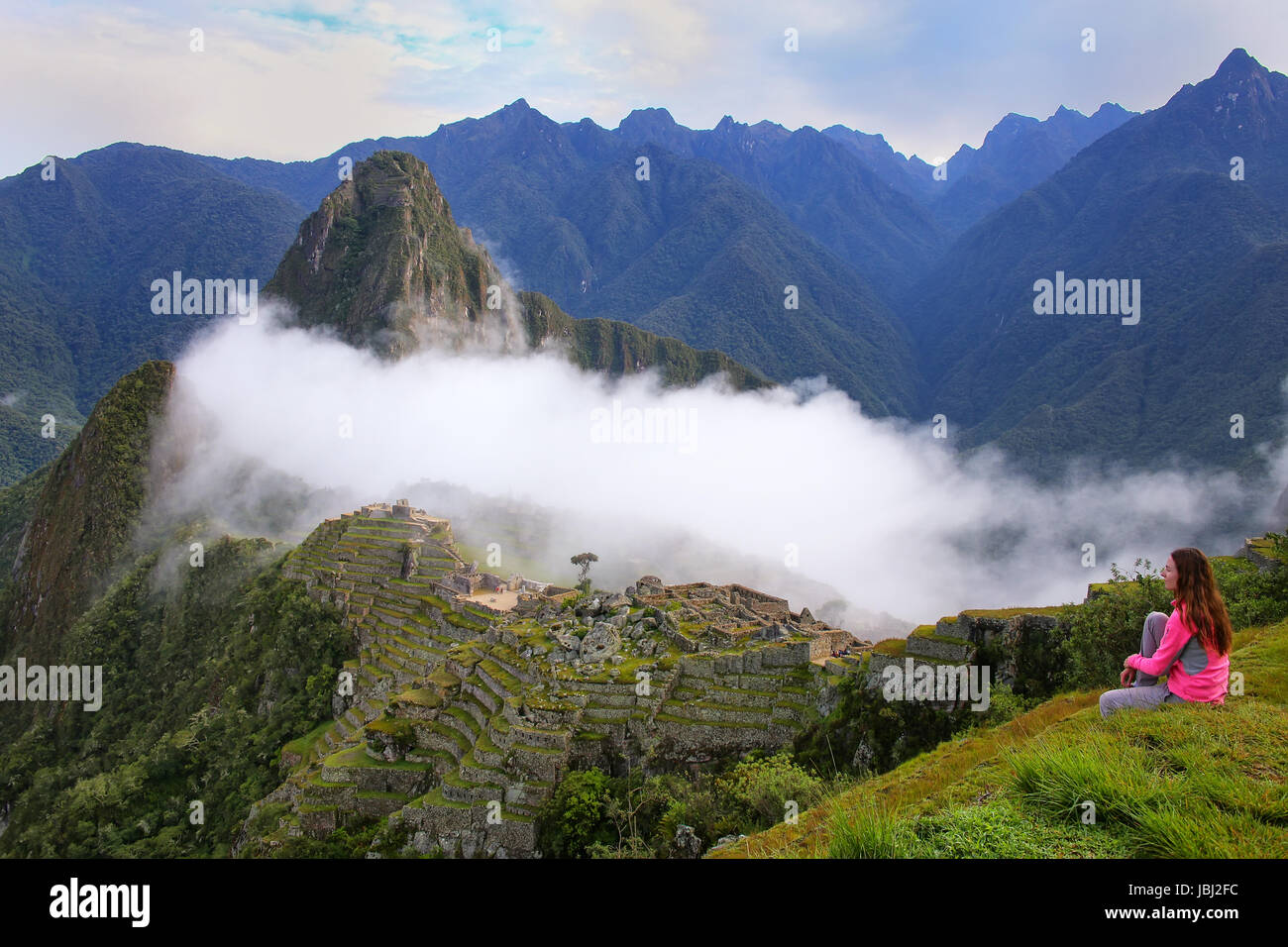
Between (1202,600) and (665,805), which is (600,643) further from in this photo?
(1202,600)

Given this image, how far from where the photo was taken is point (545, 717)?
73.8ft

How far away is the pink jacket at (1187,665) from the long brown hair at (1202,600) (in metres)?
0.08

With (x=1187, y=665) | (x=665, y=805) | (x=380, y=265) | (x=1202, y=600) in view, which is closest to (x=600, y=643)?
(x=665, y=805)

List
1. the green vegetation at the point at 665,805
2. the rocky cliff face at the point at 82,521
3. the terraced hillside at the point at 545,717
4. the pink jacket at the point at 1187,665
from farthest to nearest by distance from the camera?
the rocky cliff face at the point at 82,521 → the terraced hillside at the point at 545,717 → the green vegetation at the point at 665,805 → the pink jacket at the point at 1187,665

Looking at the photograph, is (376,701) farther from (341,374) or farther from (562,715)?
(341,374)

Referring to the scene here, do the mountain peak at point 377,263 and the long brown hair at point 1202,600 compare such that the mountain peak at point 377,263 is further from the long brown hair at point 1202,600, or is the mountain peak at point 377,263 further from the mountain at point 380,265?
the long brown hair at point 1202,600

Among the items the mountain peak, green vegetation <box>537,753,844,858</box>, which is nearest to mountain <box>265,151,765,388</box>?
the mountain peak

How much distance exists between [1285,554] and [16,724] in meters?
94.4

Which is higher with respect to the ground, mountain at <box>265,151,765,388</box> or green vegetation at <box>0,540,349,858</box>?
mountain at <box>265,151,765,388</box>

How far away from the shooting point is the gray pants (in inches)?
314

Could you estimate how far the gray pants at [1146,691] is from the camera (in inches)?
314

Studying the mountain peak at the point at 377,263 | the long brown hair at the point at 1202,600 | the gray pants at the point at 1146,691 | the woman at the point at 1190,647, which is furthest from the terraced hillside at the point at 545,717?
the mountain peak at the point at 377,263

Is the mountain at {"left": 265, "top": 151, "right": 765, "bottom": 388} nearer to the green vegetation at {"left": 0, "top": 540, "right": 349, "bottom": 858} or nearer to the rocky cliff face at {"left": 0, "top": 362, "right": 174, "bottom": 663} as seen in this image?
the rocky cliff face at {"left": 0, "top": 362, "right": 174, "bottom": 663}

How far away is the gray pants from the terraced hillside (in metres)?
12.7
